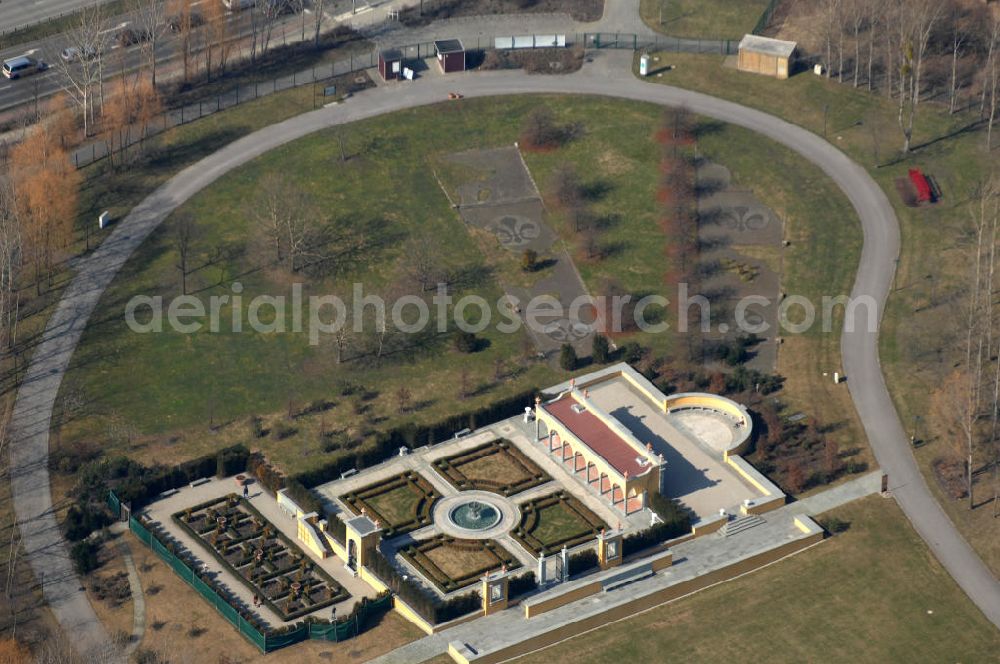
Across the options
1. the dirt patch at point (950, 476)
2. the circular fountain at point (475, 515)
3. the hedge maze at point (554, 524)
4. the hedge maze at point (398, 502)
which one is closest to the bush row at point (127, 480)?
the hedge maze at point (398, 502)

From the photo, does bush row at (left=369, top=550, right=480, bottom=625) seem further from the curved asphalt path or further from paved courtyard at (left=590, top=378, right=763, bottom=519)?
paved courtyard at (left=590, top=378, right=763, bottom=519)

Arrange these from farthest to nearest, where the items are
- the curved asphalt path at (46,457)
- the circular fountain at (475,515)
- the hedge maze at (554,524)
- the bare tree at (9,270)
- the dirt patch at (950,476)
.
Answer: the bare tree at (9,270), the dirt patch at (950,476), the circular fountain at (475,515), the hedge maze at (554,524), the curved asphalt path at (46,457)

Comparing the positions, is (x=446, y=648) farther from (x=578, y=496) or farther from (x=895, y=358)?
(x=895, y=358)

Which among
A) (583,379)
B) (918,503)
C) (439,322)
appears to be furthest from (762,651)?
(439,322)

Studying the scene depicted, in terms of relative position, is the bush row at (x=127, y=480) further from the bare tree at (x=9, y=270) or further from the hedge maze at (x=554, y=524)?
the hedge maze at (x=554, y=524)

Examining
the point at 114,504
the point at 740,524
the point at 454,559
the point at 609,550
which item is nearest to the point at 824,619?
the point at 740,524
